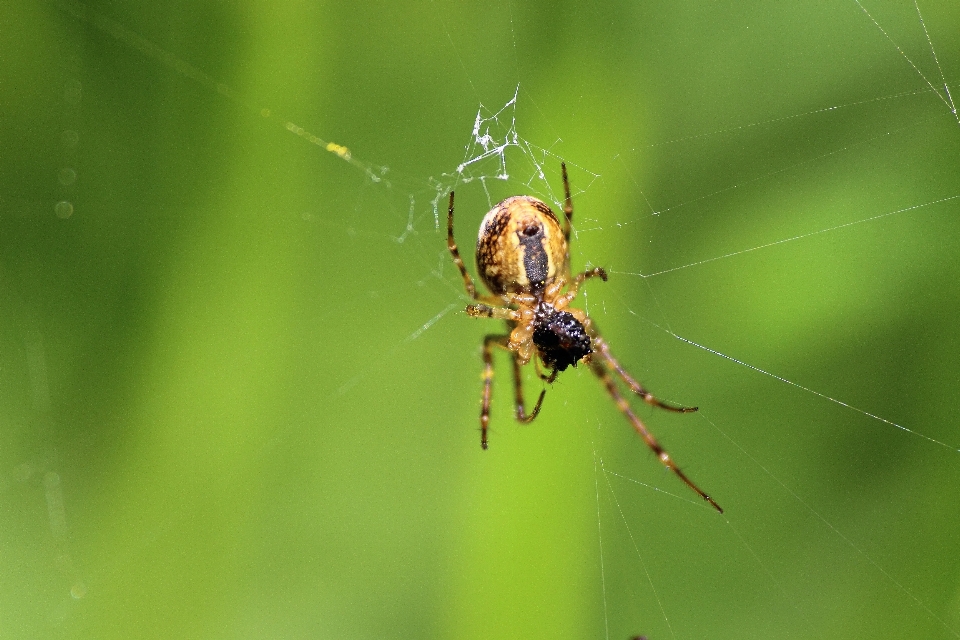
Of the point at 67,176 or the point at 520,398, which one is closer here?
the point at 67,176

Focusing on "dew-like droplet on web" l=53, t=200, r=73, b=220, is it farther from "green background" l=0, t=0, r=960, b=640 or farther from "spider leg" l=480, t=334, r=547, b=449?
"spider leg" l=480, t=334, r=547, b=449

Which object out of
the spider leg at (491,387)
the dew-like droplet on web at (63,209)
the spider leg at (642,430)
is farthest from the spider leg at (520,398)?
the dew-like droplet on web at (63,209)

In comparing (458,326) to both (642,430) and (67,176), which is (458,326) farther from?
(67,176)

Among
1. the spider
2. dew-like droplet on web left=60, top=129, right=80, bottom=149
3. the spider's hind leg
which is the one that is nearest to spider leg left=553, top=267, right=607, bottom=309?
the spider

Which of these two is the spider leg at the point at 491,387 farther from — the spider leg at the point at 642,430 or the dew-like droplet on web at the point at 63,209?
the dew-like droplet on web at the point at 63,209

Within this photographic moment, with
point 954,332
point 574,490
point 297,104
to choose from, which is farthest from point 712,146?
point 297,104

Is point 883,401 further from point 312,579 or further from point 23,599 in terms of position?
point 23,599

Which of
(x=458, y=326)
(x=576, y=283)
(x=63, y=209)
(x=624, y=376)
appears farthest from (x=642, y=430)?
(x=63, y=209)
